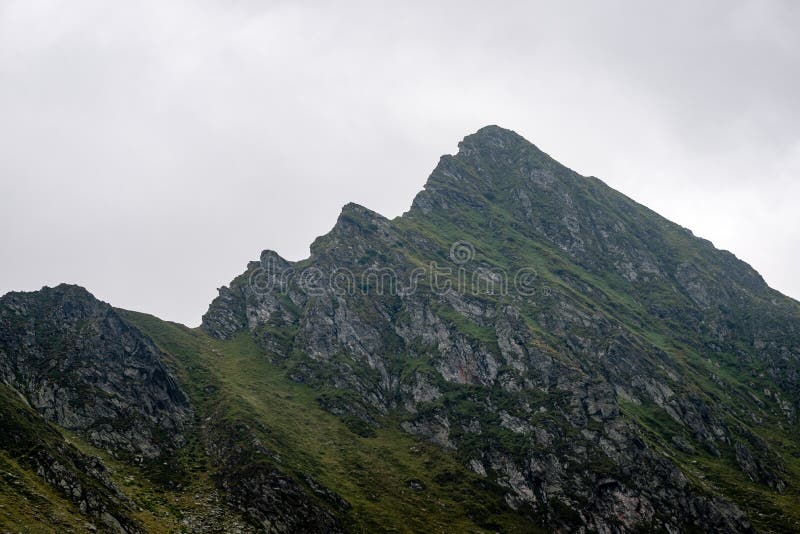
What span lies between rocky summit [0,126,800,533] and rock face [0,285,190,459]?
478 mm

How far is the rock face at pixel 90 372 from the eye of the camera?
11838cm

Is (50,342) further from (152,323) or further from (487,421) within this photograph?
(487,421)

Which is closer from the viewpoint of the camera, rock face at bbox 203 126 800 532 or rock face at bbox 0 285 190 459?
rock face at bbox 0 285 190 459

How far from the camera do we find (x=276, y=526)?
100 meters

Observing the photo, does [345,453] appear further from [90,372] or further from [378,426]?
[90,372]

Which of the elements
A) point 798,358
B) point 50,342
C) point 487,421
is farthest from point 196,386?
point 798,358

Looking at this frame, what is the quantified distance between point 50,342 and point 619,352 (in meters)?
169

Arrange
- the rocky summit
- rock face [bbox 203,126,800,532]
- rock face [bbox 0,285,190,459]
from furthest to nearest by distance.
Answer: rock face [bbox 203,126,800,532]
rock face [bbox 0,285,190,459]
the rocky summit

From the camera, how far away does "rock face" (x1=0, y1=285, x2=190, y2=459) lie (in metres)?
118

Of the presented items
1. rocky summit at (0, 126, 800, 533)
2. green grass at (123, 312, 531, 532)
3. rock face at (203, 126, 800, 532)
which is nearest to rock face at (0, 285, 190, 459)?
rocky summit at (0, 126, 800, 533)

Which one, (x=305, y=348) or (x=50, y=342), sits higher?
(x=305, y=348)

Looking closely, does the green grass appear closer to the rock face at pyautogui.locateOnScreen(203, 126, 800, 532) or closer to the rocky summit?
the rocky summit

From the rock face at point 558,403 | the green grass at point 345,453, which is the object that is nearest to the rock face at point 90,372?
the green grass at point 345,453

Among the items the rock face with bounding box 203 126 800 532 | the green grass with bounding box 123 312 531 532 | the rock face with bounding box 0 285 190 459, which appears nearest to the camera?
the green grass with bounding box 123 312 531 532
